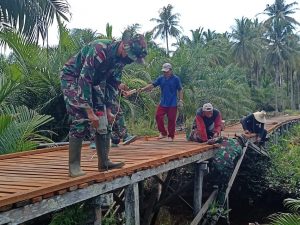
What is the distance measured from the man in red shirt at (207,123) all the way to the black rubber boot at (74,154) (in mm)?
4410

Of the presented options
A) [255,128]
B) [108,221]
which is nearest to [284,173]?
[255,128]

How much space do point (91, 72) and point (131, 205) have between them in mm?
2089

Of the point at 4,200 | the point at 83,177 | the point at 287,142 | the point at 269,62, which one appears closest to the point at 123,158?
the point at 83,177

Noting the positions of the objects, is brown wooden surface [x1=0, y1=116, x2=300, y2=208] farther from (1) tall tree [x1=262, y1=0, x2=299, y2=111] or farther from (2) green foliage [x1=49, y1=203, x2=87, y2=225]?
(1) tall tree [x1=262, y1=0, x2=299, y2=111]

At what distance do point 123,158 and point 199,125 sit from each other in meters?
2.95

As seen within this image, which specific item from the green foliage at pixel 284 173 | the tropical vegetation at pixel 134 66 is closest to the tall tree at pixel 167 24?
the tropical vegetation at pixel 134 66

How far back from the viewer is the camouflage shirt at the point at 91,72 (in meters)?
4.42

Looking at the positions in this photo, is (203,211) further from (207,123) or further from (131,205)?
(131,205)

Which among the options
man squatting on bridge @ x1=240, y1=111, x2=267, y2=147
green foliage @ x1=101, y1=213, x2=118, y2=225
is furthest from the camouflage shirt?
man squatting on bridge @ x1=240, y1=111, x2=267, y2=147

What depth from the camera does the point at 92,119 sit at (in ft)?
14.6

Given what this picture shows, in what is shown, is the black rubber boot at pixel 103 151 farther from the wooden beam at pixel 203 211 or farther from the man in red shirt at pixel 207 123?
the man in red shirt at pixel 207 123

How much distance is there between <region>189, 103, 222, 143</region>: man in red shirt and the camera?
8727mm

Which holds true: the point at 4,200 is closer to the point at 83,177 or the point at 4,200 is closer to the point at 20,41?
the point at 83,177

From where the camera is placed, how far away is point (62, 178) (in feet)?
15.1
